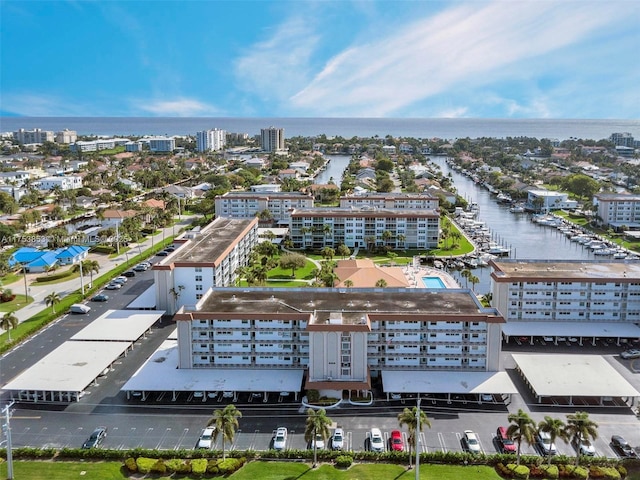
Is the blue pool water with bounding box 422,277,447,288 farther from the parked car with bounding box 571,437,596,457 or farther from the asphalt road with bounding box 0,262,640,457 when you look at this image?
the parked car with bounding box 571,437,596,457

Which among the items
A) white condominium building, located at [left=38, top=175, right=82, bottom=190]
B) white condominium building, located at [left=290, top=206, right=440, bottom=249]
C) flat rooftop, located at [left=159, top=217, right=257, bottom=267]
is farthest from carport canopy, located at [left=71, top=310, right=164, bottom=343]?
white condominium building, located at [left=38, top=175, right=82, bottom=190]

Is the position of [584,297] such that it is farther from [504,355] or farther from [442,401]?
[442,401]

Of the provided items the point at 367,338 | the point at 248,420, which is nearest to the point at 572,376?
the point at 367,338

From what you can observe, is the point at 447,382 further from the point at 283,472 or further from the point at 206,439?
the point at 206,439

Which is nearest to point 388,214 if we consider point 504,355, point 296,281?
point 296,281

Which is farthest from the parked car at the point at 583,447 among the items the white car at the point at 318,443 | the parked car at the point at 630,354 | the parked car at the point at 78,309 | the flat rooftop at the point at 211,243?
the parked car at the point at 78,309

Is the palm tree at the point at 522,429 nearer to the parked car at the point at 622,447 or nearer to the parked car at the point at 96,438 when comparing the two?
the parked car at the point at 622,447

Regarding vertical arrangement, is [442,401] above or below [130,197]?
below
